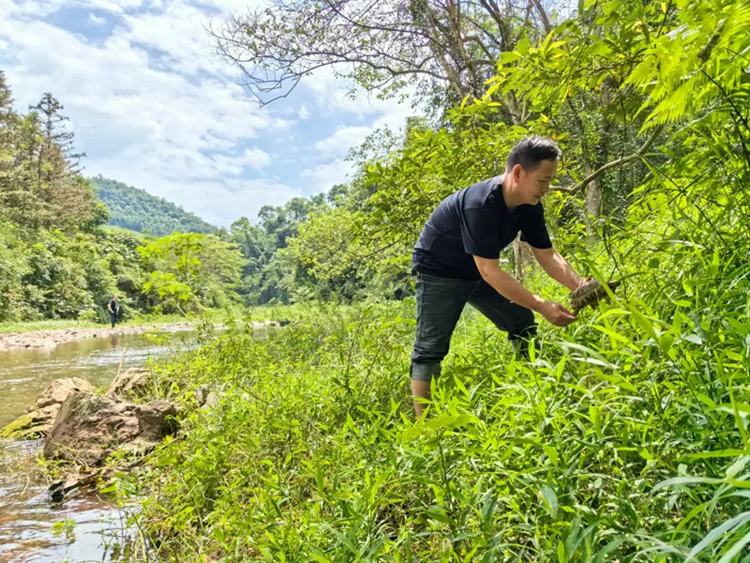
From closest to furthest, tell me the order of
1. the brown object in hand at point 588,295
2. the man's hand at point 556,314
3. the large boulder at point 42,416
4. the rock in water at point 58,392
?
the brown object in hand at point 588,295 < the man's hand at point 556,314 < the large boulder at point 42,416 < the rock in water at point 58,392

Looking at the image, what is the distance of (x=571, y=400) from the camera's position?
1.49 metres

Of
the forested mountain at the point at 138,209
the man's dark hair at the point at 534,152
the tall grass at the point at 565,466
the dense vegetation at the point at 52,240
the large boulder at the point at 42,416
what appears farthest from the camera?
the forested mountain at the point at 138,209

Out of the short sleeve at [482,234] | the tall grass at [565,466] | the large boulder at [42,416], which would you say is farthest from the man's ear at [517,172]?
the large boulder at [42,416]

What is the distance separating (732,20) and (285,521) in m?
2.05

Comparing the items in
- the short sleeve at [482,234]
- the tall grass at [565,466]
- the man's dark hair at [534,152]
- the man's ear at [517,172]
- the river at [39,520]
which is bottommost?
the river at [39,520]

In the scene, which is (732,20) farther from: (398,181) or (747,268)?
(398,181)

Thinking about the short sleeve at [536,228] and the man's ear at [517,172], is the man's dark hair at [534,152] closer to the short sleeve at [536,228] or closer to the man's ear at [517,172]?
the man's ear at [517,172]

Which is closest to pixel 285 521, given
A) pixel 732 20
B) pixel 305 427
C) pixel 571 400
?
pixel 305 427

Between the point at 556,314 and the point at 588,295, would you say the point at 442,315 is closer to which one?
the point at 556,314

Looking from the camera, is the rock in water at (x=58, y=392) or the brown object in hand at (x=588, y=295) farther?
the rock in water at (x=58, y=392)

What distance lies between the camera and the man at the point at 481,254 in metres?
2.00

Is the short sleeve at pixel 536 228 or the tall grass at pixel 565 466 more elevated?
the short sleeve at pixel 536 228

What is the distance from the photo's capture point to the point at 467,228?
6.75 feet

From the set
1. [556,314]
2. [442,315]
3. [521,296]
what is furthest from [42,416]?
[556,314]
